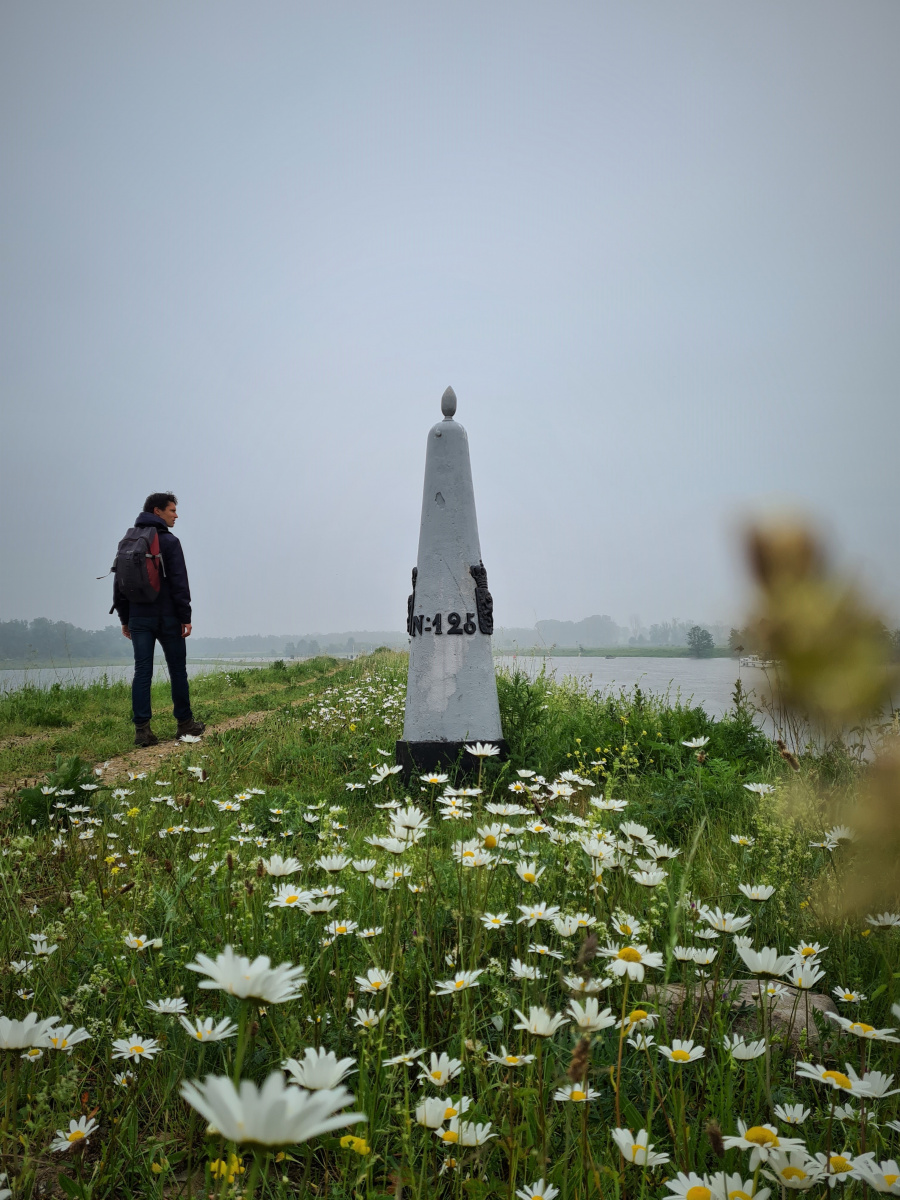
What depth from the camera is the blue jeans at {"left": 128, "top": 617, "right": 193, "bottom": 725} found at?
7887mm

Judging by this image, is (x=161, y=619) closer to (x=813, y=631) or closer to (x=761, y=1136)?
(x=761, y=1136)

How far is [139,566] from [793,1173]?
7.68 meters

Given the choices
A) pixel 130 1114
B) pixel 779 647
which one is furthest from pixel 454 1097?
pixel 779 647

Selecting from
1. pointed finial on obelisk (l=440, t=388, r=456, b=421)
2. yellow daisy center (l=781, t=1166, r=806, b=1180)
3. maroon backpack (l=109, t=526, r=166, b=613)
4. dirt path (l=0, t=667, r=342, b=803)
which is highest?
pointed finial on obelisk (l=440, t=388, r=456, b=421)

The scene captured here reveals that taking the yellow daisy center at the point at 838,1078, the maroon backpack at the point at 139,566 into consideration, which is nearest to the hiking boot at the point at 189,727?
the maroon backpack at the point at 139,566

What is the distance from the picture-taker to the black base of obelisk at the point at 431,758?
574 centimetres

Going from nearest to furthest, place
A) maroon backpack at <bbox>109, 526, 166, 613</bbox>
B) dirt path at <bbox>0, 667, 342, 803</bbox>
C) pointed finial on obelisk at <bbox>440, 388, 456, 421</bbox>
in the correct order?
dirt path at <bbox>0, 667, 342, 803</bbox>
pointed finial on obelisk at <bbox>440, 388, 456, 421</bbox>
maroon backpack at <bbox>109, 526, 166, 613</bbox>

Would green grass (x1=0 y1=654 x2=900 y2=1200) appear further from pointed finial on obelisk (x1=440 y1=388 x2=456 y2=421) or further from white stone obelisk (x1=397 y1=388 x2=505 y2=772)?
pointed finial on obelisk (x1=440 y1=388 x2=456 y2=421)

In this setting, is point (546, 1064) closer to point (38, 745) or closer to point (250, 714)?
point (38, 745)

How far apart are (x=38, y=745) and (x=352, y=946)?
6.90 metres

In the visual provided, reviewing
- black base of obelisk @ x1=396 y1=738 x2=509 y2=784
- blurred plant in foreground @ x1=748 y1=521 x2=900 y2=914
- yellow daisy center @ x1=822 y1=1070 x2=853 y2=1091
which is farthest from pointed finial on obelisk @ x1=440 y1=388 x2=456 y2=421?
blurred plant in foreground @ x1=748 y1=521 x2=900 y2=914

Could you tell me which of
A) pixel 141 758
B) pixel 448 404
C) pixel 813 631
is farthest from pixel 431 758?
pixel 813 631

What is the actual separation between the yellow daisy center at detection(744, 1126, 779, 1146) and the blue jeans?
7.62 meters

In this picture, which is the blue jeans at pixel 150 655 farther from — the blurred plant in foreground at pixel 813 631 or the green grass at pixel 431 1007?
the blurred plant in foreground at pixel 813 631
